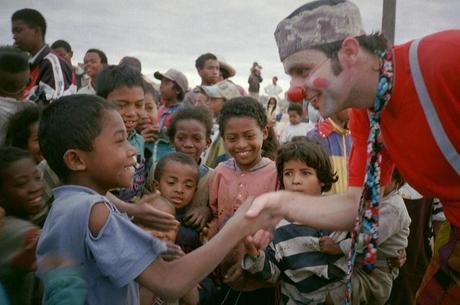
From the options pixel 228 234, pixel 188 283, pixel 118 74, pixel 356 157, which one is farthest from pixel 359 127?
pixel 118 74

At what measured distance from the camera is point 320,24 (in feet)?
6.99

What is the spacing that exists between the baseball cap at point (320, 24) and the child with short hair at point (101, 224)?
88cm

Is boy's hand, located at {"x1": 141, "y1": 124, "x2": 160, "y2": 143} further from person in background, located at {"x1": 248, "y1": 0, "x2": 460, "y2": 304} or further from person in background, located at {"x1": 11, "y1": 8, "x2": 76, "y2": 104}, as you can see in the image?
person in background, located at {"x1": 248, "y1": 0, "x2": 460, "y2": 304}

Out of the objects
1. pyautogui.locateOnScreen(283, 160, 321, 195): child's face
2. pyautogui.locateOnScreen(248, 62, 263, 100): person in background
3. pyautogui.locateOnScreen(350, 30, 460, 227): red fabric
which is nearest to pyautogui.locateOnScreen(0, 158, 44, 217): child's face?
pyautogui.locateOnScreen(283, 160, 321, 195): child's face

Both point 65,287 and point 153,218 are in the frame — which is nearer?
point 65,287

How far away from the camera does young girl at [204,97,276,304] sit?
3023mm

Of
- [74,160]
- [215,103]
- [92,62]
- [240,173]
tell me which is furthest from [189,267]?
[92,62]

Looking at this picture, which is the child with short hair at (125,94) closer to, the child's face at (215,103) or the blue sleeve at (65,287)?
the blue sleeve at (65,287)

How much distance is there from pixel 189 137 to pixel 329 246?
5.49 feet

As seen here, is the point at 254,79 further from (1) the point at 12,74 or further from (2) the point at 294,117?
(1) the point at 12,74

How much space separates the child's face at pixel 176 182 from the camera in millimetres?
3117

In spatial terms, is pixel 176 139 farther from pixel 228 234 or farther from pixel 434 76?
pixel 434 76

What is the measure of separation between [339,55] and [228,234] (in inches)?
37.9

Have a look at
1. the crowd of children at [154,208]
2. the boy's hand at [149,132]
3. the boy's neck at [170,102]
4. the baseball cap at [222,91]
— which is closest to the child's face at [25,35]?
the crowd of children at [154,208]
